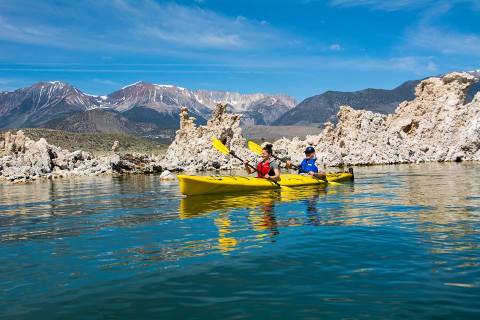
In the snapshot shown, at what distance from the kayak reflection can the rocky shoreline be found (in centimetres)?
3445

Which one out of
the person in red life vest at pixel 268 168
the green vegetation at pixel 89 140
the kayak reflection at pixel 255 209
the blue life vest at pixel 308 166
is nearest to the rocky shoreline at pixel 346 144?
the blue life vest at pixel 308 166

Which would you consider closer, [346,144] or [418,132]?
[346,144]

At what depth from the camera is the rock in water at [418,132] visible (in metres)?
59.2

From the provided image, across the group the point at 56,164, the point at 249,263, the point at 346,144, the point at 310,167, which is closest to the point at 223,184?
the point at 310,167

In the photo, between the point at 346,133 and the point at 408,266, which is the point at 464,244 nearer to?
the point at 408,266

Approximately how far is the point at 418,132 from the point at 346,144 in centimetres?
1061

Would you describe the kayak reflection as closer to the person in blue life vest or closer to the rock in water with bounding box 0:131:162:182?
the person in blue life vest

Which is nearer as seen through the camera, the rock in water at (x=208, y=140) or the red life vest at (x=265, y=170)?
the red life vest at (x=265, y=170)

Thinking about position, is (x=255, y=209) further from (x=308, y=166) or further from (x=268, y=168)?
(x=308, y=166)

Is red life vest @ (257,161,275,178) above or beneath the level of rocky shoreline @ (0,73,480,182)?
beneath

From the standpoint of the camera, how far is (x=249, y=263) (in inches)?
336

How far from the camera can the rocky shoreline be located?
53.1 metres

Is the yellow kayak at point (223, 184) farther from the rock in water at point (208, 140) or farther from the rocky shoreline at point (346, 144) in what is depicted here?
the rock in water at point (208, 140)

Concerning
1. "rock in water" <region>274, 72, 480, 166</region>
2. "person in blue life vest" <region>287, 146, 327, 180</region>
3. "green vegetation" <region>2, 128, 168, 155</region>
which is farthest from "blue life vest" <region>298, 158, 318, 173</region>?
"green vegetation" <region>2, 128, 168, 155</region>
